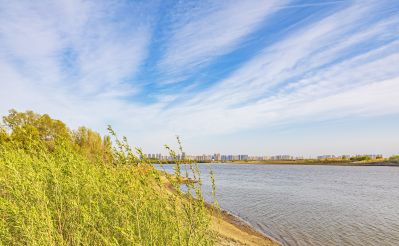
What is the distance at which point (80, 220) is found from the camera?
20.1 ft

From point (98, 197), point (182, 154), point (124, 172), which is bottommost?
point (98, 197)

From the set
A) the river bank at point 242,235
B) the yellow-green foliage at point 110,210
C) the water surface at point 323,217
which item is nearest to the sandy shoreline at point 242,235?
the river bank at point 242,235

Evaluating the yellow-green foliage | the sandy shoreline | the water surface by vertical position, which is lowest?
the water surface

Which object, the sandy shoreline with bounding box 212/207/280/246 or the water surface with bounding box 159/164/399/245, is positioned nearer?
the sandy shoreline with bounding box 212/207/280/246

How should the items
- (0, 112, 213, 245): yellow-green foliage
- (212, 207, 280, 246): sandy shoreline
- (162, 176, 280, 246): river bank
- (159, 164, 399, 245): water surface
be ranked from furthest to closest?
(159, 164, 399, 245): water surface
(212, 207, 280, 246): sandy shoreline
(162, 176, 280, 246): river bank
(0, 112, 213, 245): yellow-green foliage

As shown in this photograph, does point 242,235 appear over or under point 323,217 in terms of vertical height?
over

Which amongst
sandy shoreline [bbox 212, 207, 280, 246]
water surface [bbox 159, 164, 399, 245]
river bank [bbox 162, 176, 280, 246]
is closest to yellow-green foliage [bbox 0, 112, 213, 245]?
river bank [bbox 162, 176, 280, 246]

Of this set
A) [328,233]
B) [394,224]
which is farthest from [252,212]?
[394,224]

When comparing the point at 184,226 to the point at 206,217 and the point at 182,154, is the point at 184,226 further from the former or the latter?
the point at 182,154

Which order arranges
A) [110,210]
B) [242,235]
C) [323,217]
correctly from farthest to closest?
[323,217] < [242,235] < [110,210]

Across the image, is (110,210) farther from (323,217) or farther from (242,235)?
(323,217)

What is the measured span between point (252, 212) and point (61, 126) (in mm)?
46108

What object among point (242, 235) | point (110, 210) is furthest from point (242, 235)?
point (110, 210)

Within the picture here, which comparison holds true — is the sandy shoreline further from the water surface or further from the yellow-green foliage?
the yellow-green foliage
